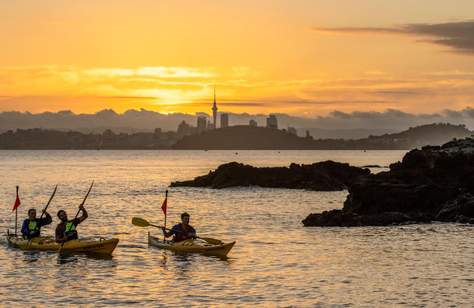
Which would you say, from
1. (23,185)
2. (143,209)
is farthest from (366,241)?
(23,185)

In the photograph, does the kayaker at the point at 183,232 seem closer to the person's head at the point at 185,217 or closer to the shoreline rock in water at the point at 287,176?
the person's head at the point at 185,217

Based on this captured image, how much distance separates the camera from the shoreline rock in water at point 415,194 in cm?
5031

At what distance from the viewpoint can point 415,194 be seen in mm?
51938

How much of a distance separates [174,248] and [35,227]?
24.1ft

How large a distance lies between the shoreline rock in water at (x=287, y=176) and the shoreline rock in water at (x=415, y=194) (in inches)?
1512

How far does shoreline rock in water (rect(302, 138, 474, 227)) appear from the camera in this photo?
5031 cm

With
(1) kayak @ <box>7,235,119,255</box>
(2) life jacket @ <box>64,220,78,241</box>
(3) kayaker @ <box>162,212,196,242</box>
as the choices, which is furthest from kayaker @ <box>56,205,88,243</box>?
(3) kayaker @ <box>162,212,196,242</box>

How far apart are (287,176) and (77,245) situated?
63.2 metres

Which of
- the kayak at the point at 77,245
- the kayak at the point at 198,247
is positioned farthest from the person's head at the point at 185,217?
the kayak at the point at 77,245

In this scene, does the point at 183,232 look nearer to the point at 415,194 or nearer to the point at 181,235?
the point at 181,235

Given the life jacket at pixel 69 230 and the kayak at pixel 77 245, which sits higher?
the life jacket at pixel 69 230

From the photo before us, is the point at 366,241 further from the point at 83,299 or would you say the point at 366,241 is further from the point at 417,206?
the point at 83,299

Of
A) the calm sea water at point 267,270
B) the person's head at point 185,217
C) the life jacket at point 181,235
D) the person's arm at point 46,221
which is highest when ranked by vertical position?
the person's head at point 185,217

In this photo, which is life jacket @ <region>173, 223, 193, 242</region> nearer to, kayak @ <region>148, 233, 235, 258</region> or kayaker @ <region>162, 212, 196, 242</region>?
kayaker @ <region>162, 212, 196, 242</region>
